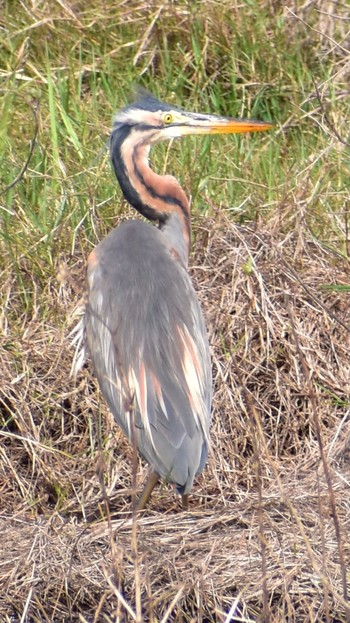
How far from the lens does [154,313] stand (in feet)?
13.5

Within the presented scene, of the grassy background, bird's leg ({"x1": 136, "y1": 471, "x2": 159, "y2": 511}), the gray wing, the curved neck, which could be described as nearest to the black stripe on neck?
the curved neck

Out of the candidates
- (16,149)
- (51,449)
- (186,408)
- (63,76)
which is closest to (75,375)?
(51,449)

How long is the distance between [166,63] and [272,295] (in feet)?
5.75

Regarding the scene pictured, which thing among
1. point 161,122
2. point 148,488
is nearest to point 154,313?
point 148,488

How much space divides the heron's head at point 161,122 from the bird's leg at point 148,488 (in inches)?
48.1

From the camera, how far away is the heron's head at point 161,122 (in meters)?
4.54

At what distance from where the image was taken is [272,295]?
183 inches

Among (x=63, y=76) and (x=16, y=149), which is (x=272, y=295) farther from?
(x=63, y=76)

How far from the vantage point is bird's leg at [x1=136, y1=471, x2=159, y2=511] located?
407cm

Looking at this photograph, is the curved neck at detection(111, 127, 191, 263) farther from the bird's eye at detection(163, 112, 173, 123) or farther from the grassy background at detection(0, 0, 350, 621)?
the grassy background at detection(0, 0, 350, 621)

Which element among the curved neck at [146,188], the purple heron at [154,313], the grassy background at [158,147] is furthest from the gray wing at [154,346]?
the grassy background at [158,147]

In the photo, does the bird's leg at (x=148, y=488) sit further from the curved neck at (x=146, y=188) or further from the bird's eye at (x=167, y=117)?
the bird's eye at (x=167, y=117)

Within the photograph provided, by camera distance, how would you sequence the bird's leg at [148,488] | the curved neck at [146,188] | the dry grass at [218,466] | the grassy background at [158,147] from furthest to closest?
the grassy background at [158,147] → the curved neck at [146,188] → the bird's leg at [148,488] → the dry grass at [218,466]

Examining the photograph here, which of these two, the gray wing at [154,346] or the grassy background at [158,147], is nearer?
the gray wing at [154,346]
